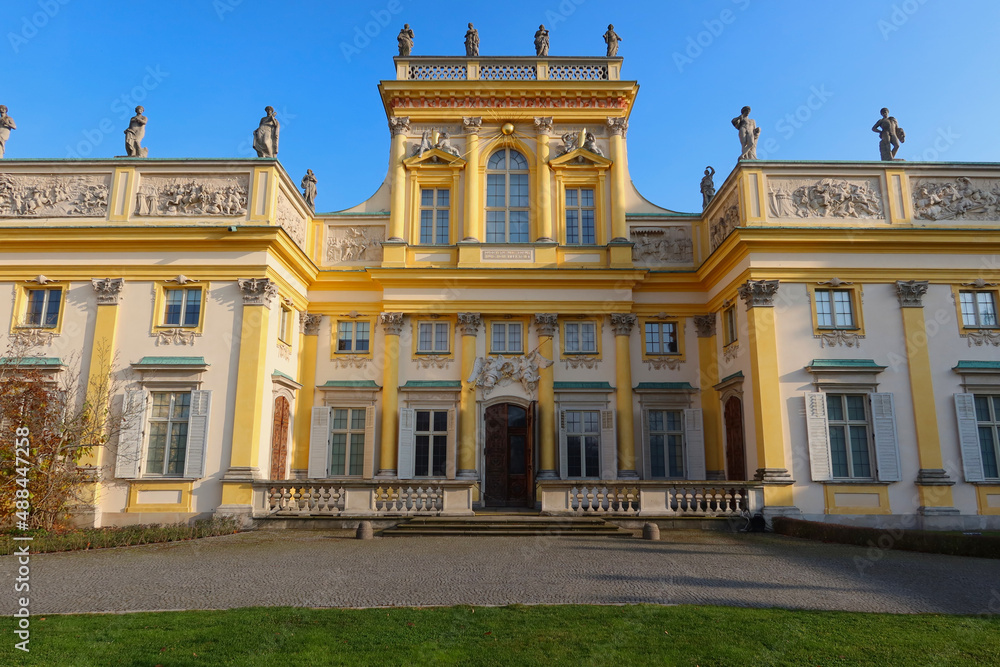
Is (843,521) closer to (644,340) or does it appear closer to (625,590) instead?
(644,340)

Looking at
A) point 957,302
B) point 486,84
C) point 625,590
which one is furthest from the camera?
point 486,84

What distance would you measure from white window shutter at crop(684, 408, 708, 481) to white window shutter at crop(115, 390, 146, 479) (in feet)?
51.6

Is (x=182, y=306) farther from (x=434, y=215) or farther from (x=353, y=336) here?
(x=434, y=215)

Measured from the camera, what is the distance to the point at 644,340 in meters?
21.5

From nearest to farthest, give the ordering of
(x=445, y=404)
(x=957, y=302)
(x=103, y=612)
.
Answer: (x=103, y=612), (x=957, y=302), (x=445, y=404)

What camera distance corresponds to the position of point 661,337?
851 inches

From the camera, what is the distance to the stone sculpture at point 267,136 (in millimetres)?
19188

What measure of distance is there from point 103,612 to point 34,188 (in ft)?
52.8

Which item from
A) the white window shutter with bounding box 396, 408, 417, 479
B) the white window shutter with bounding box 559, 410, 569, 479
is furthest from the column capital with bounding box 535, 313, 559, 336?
the white window shutter with bounding box 396, 408, 417, 479

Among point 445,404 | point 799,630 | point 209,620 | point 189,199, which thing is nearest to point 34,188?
point 189,199

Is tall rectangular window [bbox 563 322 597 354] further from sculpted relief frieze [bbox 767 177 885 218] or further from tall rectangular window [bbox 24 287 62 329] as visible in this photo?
tall rectangular window [bbox 24 287 62 329]

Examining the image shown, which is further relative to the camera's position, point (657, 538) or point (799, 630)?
point (657, 538)

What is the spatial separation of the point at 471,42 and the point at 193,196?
1090cm

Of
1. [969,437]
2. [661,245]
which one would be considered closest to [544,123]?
[661,245]
